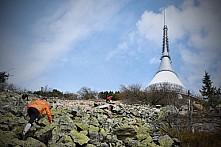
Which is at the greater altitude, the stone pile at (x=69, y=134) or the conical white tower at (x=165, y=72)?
the conical white tower at (x=165, y=72)

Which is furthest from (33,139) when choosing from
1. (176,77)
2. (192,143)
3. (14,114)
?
(176,77)

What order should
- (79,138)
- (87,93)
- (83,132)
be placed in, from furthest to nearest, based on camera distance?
(87,93) < (83,132) < (79,138)

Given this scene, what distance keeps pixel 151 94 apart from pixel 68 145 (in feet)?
39.9

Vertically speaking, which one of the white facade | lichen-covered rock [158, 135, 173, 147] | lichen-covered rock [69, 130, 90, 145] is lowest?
lichen-covered rock [158, 135, 173, 147]

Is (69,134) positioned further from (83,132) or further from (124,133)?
(124,133)

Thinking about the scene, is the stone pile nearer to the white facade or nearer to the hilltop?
the hilltop

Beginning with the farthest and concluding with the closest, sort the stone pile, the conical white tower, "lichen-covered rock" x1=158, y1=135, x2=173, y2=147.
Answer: the conical white tower
"lichen-covered rock" x1=158, y1=135, x2=173, y2=147
the stone pile

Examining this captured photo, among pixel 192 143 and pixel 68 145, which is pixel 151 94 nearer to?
pixel 192 143

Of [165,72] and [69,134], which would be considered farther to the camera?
[165,72]

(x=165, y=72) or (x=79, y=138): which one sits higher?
(x=165, y=72)

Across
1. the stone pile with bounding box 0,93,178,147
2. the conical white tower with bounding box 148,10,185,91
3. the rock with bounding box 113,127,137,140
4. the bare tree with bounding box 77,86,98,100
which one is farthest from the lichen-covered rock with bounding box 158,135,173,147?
the conical white tower with bounding box 148,10,185,91

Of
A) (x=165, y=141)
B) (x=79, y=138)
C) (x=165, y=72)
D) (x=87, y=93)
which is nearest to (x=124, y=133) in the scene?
(x=165, y=141)

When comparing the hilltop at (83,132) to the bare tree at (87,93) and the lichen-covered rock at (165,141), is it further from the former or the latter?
the bare tree at (87,93)

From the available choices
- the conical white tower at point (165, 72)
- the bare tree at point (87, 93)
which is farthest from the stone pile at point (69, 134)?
the conical white tower at point (165, 72)
